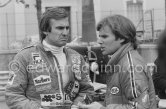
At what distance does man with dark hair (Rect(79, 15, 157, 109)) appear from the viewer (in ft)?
7.88

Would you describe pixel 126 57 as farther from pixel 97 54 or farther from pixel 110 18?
pixel 97 54

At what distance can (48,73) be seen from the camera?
9.95ft

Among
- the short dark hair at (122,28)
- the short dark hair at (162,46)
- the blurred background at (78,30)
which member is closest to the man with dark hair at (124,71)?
the short dark hair at (122,28)

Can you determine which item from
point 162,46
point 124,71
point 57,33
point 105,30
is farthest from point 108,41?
point 162,46

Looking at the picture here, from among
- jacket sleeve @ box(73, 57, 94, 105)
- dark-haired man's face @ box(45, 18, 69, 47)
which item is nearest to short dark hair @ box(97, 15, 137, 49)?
dark-haired man's face @ box(45, 18, 69, 47)

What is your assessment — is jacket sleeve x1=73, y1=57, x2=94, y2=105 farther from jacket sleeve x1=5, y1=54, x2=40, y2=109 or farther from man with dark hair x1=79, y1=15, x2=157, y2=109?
man with dark hair x1=79, y1=15, x2=157, y2=109

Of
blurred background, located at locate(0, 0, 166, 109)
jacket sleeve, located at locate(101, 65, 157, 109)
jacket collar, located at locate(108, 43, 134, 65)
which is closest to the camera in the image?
jacket sleeve, located at locate(101, 65, 157, 109)

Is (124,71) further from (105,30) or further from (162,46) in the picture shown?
(162,46)

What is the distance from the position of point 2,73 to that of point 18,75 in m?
7.67

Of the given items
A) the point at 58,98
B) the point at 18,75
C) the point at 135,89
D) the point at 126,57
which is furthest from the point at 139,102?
the point at 18,75

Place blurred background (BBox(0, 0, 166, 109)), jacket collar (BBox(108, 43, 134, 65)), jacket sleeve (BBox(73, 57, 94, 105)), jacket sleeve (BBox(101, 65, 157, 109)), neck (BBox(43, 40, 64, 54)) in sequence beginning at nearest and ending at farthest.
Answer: jacket sleeve (BBox(101, 65, 157, 109)) < jacket collar (BBox(108, 43, 134, 65)) < neck (BBox(43, 40, 64, 54)) < jacket sleeve (BBox(73, 57, 94, 105)) < blurred background (BBox(0, 0, 166, 109))

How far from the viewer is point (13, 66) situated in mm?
3004

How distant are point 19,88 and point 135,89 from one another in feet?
3.35

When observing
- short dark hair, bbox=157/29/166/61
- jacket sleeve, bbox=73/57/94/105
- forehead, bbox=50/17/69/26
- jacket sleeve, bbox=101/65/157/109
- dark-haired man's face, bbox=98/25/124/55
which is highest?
forehead, bbox=50/17/69/26
